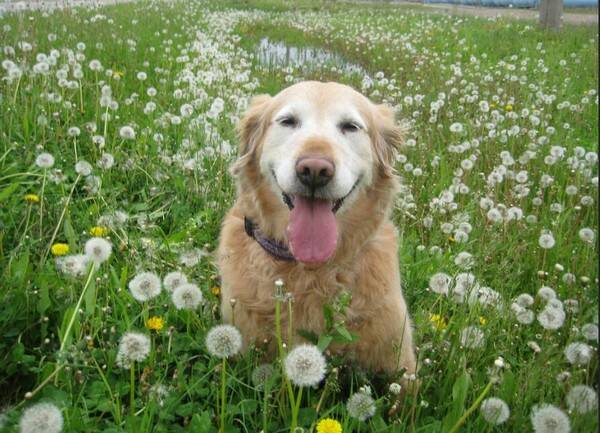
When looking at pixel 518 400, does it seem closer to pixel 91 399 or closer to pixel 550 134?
pixel 91 399

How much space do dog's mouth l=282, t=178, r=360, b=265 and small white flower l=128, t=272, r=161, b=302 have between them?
30.6 inches

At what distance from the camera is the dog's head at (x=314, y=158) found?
2.50m

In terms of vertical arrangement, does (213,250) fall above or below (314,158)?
below

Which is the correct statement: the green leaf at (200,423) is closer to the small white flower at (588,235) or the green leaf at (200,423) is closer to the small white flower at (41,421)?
the small white flower at (41,421)

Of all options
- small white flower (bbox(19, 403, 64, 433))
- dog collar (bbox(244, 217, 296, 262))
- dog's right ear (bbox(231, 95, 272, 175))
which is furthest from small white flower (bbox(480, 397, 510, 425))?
dog's right ear (bbox(231, 95, 272, 175))

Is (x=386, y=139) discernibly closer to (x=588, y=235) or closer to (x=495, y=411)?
(x=588, y=235)

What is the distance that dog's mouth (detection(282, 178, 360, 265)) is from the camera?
2586 millimetres

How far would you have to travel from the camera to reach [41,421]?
1545 mm

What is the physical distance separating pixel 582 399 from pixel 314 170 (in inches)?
53.6

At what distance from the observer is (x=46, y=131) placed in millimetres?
4523

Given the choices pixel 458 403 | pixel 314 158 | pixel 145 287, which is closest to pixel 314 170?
pixel 314 158

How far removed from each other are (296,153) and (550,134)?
174 inches

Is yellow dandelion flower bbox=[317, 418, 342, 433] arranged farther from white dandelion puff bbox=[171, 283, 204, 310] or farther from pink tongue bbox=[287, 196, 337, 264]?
pink tongue bbox=[287, 196, 337, 264]

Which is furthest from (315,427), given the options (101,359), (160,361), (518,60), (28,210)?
(518,60)
